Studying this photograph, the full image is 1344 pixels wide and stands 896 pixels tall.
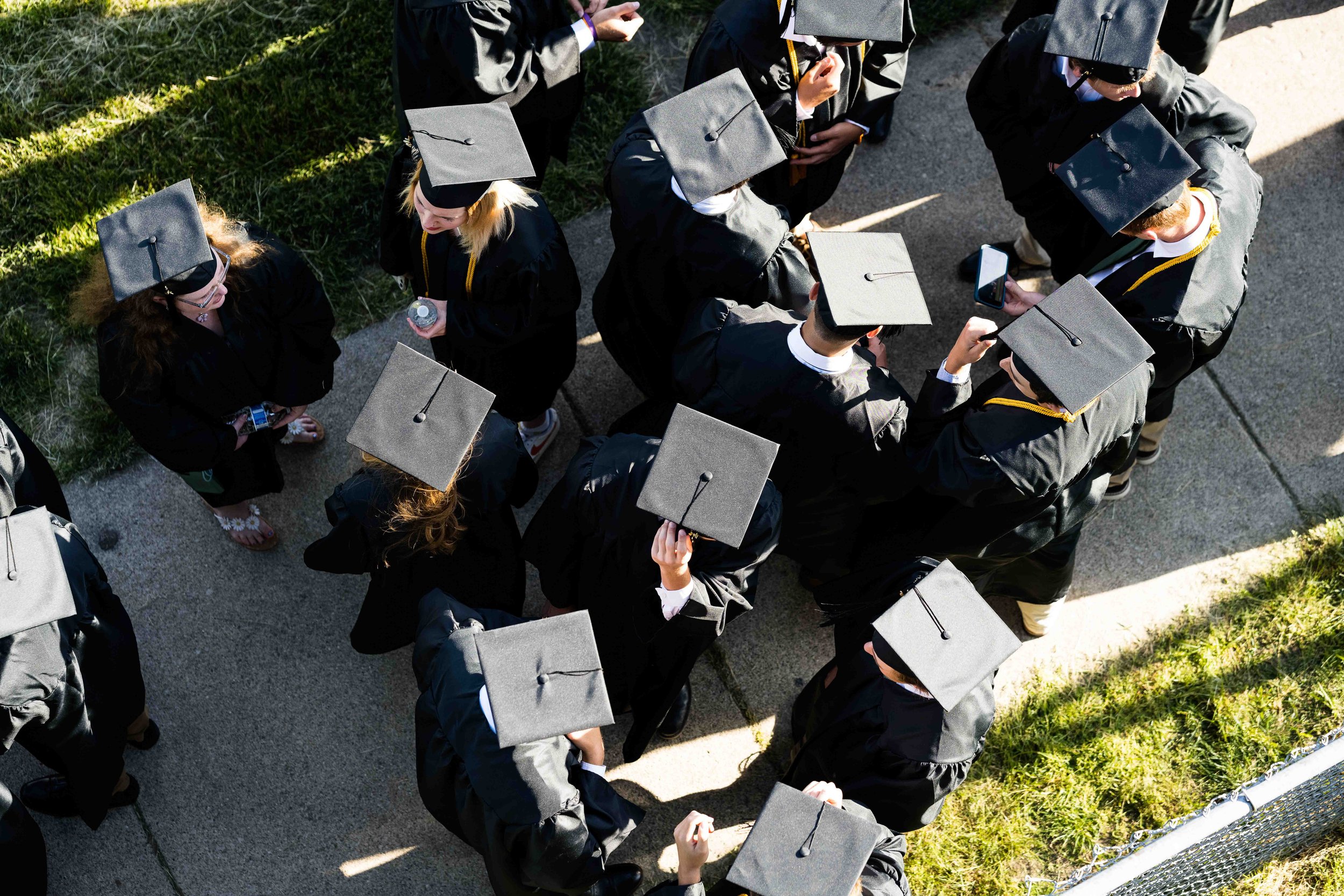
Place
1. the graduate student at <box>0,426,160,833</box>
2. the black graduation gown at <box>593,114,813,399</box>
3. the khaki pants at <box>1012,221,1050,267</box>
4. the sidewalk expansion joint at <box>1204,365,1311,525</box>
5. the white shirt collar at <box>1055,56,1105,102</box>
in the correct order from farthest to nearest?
the khaki pants at <box>1012,221,1050,267</box> < the sidewalk expansion joint at <box>1204,365,1311,525</box> < the white shirt collar at <box>1055,56,1105,102</box> < the black graduation gown at <box>593,114,813,399</box> < the graduate student at <box>0,426,160,833</box>

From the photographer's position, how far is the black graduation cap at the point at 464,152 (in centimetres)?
380

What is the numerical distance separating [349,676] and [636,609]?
1.46 meters

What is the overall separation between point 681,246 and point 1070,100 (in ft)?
5.84

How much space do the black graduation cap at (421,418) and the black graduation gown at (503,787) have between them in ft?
1.76

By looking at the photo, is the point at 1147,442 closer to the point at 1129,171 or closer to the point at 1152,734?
the point at 1152,734

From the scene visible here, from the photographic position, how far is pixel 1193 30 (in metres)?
4.72

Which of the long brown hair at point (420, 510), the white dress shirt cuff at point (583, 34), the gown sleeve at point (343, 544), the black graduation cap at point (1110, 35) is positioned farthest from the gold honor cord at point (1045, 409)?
the white dress shirt cuff at point (583, 34)

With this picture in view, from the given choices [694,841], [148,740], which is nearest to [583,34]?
[694,841]

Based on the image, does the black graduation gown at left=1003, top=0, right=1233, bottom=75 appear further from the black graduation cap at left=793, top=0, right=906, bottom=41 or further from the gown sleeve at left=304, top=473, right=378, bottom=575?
the gown sleeve at left=304, top=473, right=378, bottom=575

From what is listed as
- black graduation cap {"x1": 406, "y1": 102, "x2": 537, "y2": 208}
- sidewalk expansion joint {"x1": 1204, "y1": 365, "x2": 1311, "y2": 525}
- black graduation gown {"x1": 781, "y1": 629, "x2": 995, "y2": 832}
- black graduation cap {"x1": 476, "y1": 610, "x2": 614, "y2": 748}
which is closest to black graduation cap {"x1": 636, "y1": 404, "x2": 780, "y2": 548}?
black graduation cap {"x1": 476, "y1": 610, "x2": 614, "y2": 748}

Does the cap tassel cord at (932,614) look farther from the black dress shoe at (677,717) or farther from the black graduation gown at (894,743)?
the black dress shoe at (677,717)

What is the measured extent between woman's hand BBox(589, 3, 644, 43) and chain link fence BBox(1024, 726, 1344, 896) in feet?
12.3

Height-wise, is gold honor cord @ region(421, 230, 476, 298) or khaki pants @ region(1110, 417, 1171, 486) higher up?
gold honor cord @ region(421, 230, 476, 298)

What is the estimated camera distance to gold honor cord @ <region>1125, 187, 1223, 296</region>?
379 centimetres
